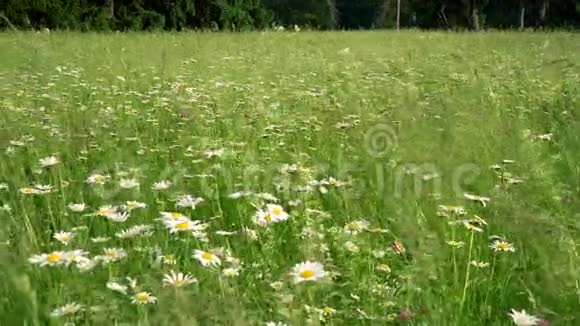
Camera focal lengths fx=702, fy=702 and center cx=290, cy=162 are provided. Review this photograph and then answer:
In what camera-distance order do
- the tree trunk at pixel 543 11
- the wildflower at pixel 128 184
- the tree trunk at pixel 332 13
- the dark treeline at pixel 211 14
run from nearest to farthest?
the wildflower at pixel 128 184 → the dark treeline at pixel 211 14 → the tree trunk at pixel 543 11 → the tree trunk at pixel 332 13

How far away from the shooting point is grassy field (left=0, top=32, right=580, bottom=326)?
A: 1.58 m

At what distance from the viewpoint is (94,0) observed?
887 inches

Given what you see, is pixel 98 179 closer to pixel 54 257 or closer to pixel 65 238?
pixel 65 238

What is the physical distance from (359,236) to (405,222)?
0.14 meters

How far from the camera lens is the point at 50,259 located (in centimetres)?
152

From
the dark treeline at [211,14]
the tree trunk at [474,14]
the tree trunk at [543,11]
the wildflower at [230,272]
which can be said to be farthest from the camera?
the tree trunk at [543,11]

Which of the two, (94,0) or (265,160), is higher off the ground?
(94,0)

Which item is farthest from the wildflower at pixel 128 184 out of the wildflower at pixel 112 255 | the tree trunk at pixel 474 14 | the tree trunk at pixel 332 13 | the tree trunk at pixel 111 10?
the tree trunk at pixel 332 13

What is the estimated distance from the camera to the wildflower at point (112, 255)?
5.18ft

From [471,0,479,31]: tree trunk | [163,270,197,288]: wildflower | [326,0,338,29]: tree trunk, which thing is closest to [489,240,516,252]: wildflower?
[163,270,197,288]: wildflower

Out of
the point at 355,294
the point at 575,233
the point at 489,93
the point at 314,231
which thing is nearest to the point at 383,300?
the point at 355,294

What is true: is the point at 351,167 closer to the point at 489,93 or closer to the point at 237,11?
the point at 489,93

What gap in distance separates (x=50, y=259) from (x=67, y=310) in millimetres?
180

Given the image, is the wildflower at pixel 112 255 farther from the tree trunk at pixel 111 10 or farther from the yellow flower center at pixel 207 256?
the tree trunk at pixel 111 10
